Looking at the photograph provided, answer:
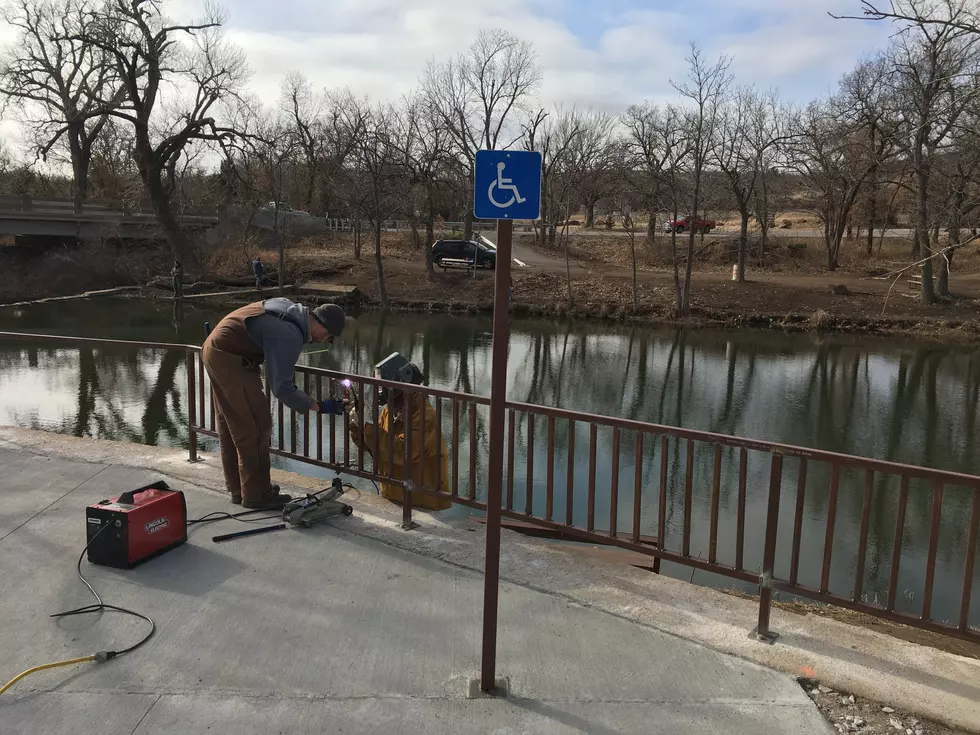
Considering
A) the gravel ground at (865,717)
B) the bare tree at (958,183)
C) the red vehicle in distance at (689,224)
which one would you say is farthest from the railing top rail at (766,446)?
the red vehicle in distance at (689,224)

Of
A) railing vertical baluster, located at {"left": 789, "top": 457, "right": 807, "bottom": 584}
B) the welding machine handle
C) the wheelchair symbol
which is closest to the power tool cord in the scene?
the welding machine handle

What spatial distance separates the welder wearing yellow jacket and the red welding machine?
1.35 metres

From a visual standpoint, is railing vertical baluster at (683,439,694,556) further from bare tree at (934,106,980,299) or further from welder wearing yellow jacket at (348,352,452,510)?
bare tree at (934,106,980,299)

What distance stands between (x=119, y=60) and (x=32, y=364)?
22.0 metres

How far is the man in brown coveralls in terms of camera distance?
14.4 ft

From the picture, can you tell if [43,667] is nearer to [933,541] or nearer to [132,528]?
[132,528]

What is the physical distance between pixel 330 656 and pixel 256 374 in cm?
207

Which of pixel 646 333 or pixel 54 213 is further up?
pixel 54 213

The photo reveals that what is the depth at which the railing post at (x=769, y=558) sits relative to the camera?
11.5 ft

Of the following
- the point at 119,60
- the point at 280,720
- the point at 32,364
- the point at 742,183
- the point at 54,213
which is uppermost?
the point at 119,60

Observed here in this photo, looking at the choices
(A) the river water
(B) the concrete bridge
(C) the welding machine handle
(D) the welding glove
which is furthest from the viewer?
(B) the concrete bridge

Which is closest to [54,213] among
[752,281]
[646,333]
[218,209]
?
[218,209]

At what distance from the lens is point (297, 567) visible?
405cm

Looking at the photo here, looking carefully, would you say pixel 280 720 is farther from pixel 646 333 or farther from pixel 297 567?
pixel 646 333
